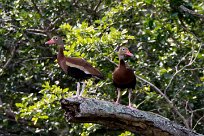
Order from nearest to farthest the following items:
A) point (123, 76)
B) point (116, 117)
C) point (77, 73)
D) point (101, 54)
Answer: point (116, 117)
point (77, 73)
point (123, 76)
point (101, 54)

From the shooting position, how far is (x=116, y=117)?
4766 millimetres

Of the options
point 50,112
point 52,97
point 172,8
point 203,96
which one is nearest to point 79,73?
point 52,97

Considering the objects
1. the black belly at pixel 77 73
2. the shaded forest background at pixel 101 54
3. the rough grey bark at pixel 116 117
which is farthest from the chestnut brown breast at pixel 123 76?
the shaded forest background at pixel 101 54

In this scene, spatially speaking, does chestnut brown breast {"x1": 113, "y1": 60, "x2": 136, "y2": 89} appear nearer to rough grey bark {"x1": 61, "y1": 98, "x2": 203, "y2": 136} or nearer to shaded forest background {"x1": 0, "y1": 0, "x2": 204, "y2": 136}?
rough grey bark {"x1": 61, "y1": 98, "x2": 203, "y2": 136}

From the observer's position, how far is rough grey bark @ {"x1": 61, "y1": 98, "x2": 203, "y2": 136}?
4.51m

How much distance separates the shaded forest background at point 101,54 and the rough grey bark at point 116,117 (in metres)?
1.66

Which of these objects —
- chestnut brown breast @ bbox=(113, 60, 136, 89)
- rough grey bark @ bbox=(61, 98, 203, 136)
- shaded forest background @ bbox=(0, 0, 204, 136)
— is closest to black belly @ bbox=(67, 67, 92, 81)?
chestnut brown breast @ bbox=(113, 60, 136, 89)

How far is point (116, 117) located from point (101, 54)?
6.78 ft

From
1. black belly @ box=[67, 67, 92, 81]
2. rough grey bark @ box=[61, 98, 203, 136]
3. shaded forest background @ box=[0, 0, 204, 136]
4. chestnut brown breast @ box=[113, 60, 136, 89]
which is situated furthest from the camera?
shaded forest background @ box=[0, 0, 204, 136]

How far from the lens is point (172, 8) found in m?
7.63

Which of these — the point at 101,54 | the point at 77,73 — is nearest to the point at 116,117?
the point at 77,73

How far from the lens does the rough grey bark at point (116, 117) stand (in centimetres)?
451

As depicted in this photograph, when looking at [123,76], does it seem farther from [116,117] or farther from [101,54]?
[101,54]

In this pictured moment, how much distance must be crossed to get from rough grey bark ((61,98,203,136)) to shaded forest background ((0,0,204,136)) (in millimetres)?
1664
